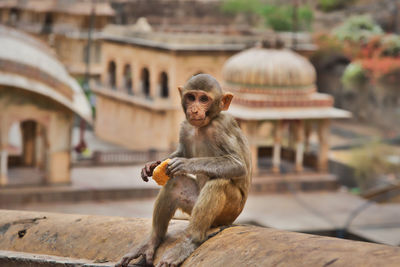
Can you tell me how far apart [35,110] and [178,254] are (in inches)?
644

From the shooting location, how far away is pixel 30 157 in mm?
24203

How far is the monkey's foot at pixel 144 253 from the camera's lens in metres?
6.27

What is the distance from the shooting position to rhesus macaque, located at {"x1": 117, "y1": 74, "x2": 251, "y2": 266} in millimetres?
6270

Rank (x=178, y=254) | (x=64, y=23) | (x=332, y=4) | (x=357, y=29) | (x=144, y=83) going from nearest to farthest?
1. (x=178, y=254)
2. (x=144, y=83)
3. (x=357, y=29)
4. (x=64, y=23)
5. (x=332, y=4)

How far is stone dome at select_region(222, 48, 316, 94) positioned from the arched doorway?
5454mm

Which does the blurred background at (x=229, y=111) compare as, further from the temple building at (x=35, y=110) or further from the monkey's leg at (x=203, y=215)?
the monkey's leg at (x=203, y=215)

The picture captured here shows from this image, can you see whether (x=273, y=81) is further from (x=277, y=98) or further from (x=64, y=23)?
(x=64, y=23)

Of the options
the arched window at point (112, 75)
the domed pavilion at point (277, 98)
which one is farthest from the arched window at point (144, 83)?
the domed pavilion at point (277, 98)

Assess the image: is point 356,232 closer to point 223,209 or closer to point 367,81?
point 223,209

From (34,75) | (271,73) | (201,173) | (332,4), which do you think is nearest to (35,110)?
(34,75)

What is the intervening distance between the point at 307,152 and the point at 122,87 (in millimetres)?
10820

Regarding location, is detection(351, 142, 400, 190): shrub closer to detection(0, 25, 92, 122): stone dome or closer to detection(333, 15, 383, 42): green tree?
detection(333, 15, 383, 42): green tree

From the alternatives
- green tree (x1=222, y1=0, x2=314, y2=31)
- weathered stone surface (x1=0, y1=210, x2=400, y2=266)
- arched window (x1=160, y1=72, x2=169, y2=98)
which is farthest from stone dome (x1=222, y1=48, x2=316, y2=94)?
green tree (x1=222, y1=0, x2=314, y2=31)

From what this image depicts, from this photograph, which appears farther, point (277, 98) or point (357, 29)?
point (357, 29)
